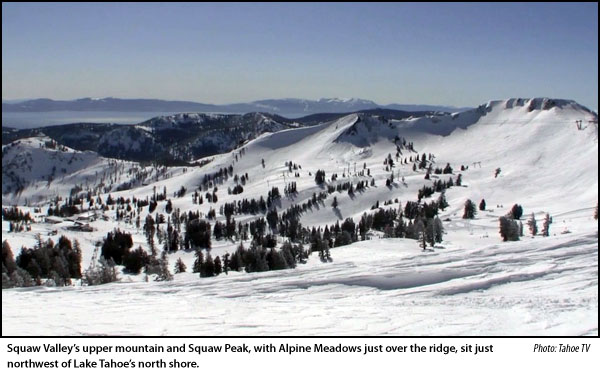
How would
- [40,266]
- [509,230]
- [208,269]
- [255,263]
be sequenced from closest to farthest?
1. [255,263]
2. [208,269]
3. [40,266]
4. [509,230]

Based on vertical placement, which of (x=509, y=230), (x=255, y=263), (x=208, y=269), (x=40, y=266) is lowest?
(x=40, y=266)

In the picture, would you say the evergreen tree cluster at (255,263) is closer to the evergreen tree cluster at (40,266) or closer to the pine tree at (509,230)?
the evergreen tree cluster at (40,266)

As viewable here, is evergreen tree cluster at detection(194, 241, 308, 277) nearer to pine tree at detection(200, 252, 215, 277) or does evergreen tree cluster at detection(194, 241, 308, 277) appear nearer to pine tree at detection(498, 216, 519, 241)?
pine tree at detection(200, 252, 215, 277)

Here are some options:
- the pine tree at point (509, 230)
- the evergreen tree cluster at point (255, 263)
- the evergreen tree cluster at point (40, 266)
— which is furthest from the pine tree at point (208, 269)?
the pine tree at point (509, 230)

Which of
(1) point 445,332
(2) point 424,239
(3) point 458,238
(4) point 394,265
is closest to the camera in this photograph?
(1) point 445,332

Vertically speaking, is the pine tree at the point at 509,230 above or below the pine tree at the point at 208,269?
above

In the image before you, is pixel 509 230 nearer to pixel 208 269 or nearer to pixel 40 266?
pixel 208 269

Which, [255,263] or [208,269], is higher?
[255,263]

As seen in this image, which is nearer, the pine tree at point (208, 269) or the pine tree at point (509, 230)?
the pine tree at point (208, 269)

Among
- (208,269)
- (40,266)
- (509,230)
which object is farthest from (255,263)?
(509,230)

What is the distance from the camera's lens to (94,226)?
7589 inches
